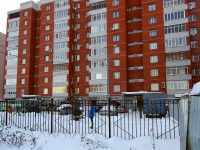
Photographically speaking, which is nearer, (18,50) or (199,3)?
(199,3)

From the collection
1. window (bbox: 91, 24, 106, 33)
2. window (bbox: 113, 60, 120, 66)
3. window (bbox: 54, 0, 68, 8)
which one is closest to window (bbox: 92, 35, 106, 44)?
window (bbox: 91, 24, 106, 33)

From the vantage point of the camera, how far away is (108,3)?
41875mm

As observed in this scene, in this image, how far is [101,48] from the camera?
41.4 metres

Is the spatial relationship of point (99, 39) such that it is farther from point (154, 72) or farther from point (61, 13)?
point (154, 72)

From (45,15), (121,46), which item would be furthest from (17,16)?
(121,46)

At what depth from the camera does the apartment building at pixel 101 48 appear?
35.4 metres

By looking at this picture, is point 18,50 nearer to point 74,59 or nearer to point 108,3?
point 74,59

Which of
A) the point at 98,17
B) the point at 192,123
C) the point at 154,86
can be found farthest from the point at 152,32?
the point at 192,123

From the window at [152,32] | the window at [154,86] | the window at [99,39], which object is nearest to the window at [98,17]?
the window at [99,39]

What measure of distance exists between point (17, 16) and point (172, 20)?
39940mm

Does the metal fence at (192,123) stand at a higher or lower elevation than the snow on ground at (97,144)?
higher

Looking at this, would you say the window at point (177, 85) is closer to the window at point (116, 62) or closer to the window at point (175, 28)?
the window at point (175, 28)

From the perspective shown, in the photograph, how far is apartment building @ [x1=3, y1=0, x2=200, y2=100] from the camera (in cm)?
3541

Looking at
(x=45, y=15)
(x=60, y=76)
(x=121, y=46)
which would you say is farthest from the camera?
(x=45, y=15)
